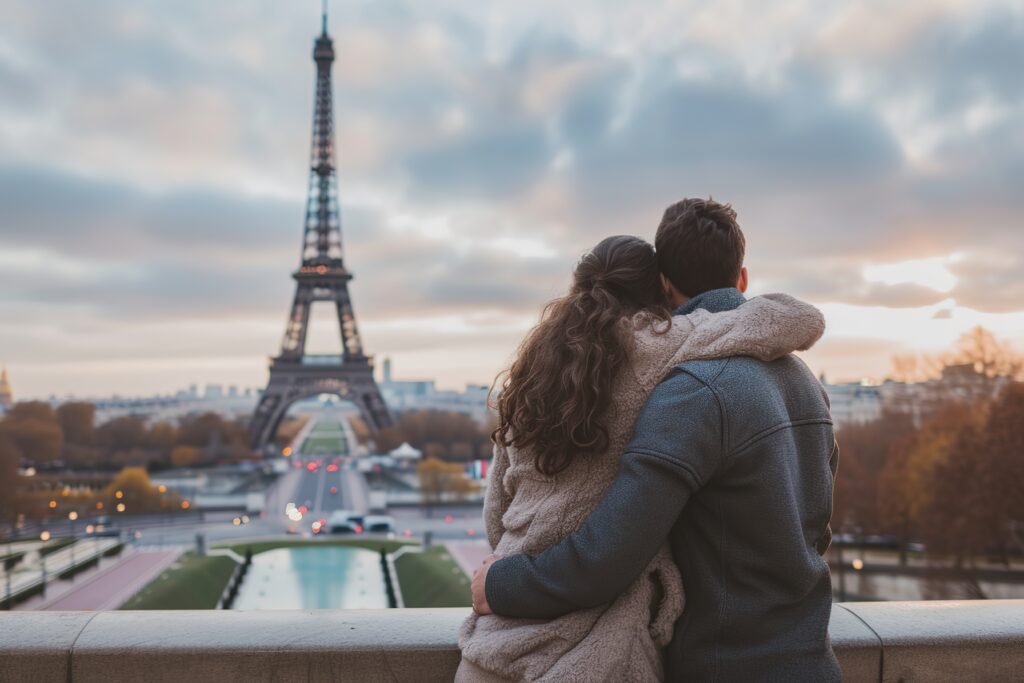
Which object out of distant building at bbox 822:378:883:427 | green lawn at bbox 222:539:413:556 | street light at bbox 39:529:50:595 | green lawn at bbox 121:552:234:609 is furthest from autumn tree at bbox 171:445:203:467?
distant building at bbox 822:378:883:427

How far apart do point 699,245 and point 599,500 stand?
0.53 meters

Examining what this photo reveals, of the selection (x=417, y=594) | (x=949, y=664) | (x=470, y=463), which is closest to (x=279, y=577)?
(x=417, y=594)

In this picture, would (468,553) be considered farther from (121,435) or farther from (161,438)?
(161,438)

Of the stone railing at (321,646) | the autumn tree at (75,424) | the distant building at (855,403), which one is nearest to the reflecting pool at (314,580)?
the stone railing at (321,646)

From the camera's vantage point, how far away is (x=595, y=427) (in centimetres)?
155

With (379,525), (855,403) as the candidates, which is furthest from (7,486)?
(855,403)

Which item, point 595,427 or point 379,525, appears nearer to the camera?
point 595,427

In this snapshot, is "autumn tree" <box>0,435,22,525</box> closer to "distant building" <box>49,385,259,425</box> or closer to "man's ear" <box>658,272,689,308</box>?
"distant building" <box>49,385,259,425</box>

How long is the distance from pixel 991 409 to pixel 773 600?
19.4 meters

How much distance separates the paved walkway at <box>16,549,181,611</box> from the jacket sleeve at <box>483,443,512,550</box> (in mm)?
17269

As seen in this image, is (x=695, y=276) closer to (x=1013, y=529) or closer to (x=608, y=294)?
(x=608, y=294)

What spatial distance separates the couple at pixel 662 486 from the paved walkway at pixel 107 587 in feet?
57.2

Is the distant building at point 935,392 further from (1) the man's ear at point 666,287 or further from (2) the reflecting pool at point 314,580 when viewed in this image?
(1) the man's ear at point 666,287

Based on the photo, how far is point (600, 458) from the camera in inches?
62.4
